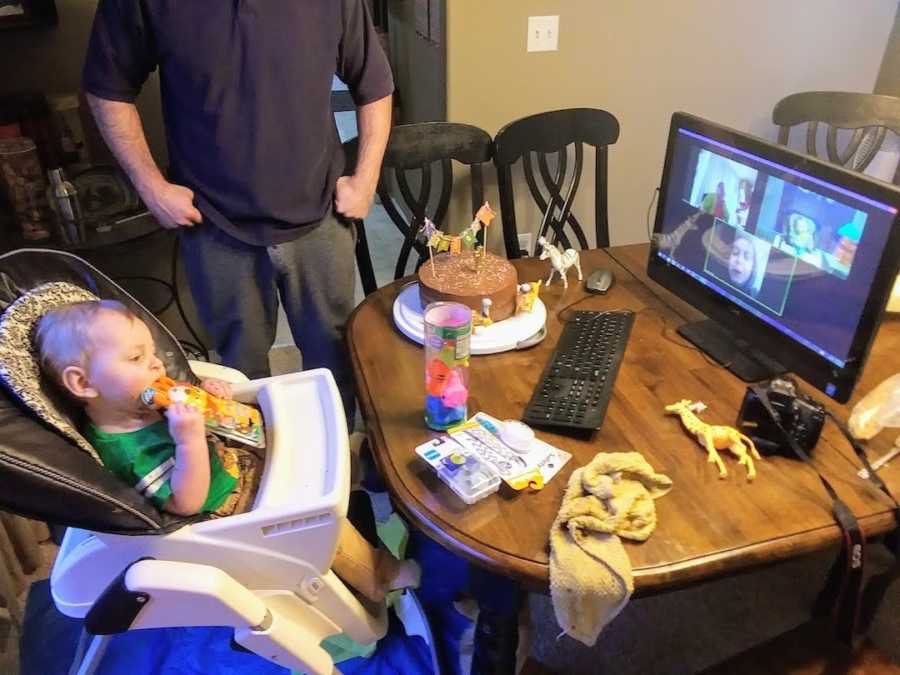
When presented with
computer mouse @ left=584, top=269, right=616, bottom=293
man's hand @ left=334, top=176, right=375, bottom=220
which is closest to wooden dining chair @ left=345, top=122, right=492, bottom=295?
man's hand @ left=334, top=176, right=375, bottom=220

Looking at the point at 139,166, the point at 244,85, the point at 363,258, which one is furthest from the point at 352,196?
the point at 139,166

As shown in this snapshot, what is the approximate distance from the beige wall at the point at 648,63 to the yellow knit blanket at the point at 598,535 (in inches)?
64.2


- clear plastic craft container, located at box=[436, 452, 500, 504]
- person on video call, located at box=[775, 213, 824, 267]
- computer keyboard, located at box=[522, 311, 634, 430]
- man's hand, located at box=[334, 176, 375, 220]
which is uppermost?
person on video call, located at box=[775, 213, 824, 267]

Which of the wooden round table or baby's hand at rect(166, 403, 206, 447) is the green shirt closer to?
baby's hand at rect(166, 403, 206, 447)

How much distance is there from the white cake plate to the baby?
0.45 m

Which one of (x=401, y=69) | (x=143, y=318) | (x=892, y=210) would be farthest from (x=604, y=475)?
(x=401, y=69)

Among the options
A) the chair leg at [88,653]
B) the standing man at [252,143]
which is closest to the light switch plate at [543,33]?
the standing man at [252,143]

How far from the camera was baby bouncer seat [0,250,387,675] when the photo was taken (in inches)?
41.3

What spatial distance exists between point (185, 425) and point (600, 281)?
96 cm

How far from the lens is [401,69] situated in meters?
3.28

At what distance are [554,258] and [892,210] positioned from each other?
70 centimetres

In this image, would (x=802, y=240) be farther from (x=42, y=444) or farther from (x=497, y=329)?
(x=42, y=444)

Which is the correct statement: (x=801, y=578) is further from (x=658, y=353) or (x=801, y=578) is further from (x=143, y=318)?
(x=143, y=318)

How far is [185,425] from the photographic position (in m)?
1.14
